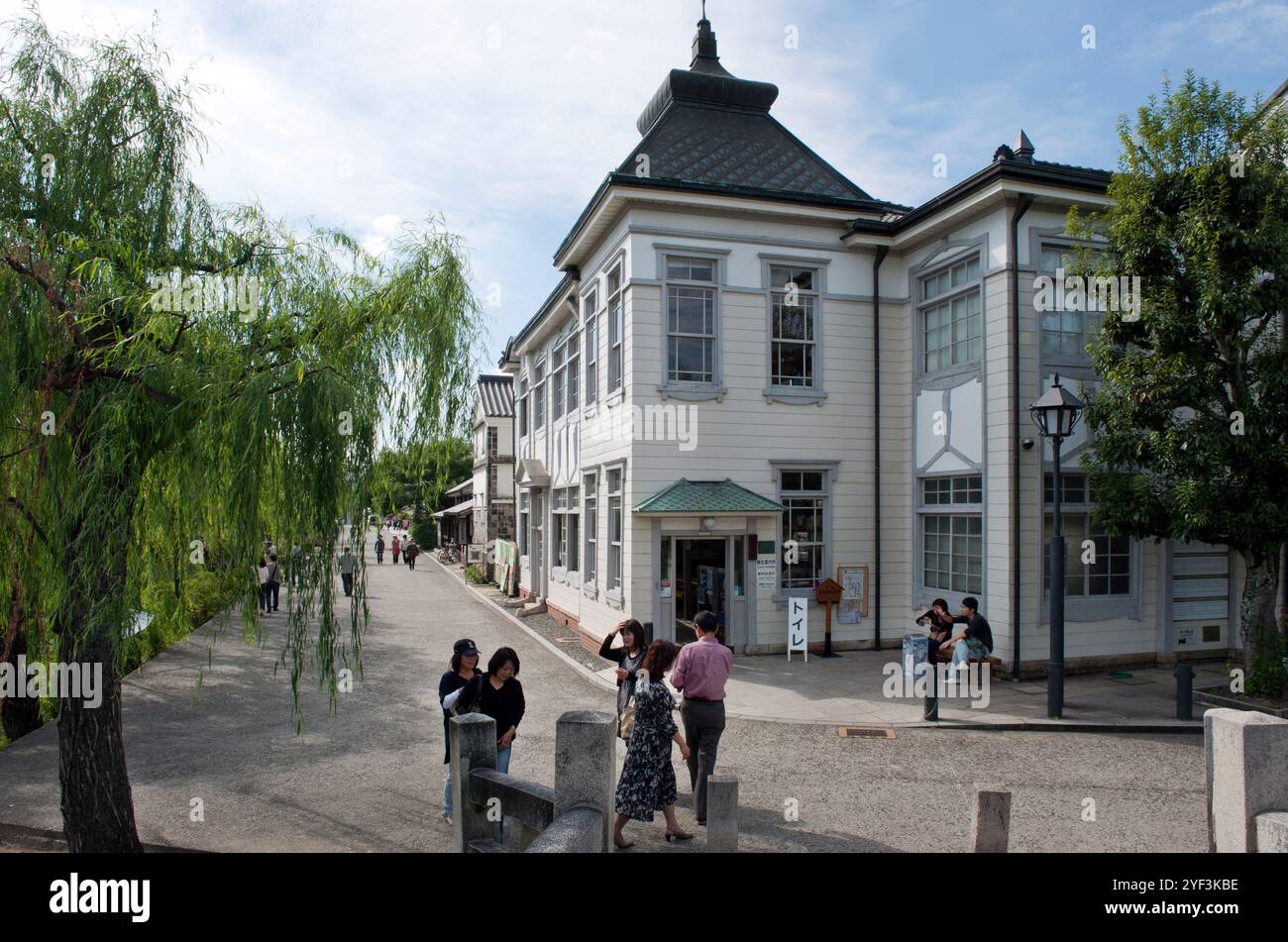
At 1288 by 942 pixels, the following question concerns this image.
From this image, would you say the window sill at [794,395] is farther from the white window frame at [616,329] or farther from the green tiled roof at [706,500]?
the white window frame at [616,329]

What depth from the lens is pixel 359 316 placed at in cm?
576

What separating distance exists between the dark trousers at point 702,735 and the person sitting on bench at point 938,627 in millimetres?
5221

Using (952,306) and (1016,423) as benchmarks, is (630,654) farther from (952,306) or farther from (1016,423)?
(952,306)

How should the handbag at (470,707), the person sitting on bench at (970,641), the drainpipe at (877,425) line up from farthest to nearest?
1. the drainpipe at (877,425)
2. the person sitting on bench at (970,641)
3. the handbag at (470,707)

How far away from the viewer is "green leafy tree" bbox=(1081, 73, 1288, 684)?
391 inches

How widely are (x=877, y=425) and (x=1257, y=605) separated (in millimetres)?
6297

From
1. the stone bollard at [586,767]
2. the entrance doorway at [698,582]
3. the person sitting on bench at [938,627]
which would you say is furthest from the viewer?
the entrance doorway at [698,582]

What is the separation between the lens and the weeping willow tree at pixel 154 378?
503 centimetres

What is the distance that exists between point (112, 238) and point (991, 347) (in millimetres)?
11591

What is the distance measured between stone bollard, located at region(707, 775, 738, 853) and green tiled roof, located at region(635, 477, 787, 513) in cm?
776

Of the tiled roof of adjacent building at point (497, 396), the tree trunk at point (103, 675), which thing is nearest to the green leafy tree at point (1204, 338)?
the tree trunk at point (103, 675)

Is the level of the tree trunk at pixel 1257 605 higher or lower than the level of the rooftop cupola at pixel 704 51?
lower

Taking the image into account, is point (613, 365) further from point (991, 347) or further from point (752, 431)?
point (991, 347)

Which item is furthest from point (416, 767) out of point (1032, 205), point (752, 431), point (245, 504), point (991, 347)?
point (1032, 205)
